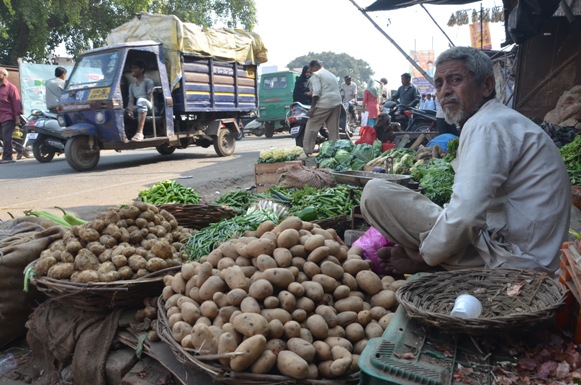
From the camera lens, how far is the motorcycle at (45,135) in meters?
11.9

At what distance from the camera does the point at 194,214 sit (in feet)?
14.9

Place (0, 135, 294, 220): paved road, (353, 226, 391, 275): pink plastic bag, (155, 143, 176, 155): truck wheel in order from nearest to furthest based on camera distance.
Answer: (353, 226, 391, 275): pink plastic bag → (0, 135, 294, 220): paved road → (155, 143, 176, 155): truck wheel

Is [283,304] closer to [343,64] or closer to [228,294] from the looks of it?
[228,294]

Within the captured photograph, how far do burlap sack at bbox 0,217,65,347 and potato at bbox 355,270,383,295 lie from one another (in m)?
2.27

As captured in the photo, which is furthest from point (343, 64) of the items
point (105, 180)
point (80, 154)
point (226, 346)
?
point (226, 346)

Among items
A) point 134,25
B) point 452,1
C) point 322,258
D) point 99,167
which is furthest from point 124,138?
point 322,258

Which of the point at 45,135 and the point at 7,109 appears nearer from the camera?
the point at 45,135

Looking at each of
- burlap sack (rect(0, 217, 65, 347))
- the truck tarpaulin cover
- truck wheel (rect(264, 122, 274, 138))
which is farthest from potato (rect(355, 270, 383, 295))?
truck wheel (rect(264, 122, 274, 138))

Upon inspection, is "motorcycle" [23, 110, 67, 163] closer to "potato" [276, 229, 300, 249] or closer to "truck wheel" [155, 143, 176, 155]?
"truck wheel" [155, 143, 176, 155]

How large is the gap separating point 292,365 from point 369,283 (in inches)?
30.4

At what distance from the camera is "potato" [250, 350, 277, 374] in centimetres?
216

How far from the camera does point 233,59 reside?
13.4m

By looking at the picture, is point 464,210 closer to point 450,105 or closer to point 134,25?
point 450,105

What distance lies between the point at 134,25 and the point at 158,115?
229 cm
